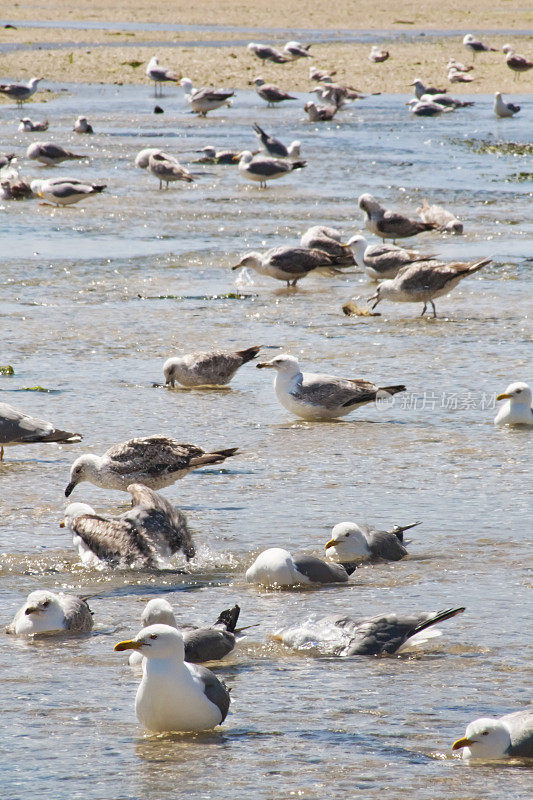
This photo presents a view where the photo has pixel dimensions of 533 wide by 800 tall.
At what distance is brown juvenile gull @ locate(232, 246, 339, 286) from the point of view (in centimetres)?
1422

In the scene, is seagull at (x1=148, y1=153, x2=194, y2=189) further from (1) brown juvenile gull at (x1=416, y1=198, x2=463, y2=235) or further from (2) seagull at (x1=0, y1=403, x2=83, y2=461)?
(2) seagull at (x1=0, y1=403, x2=83, y2=461)

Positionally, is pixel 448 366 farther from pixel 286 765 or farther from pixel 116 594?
pixel 286 765

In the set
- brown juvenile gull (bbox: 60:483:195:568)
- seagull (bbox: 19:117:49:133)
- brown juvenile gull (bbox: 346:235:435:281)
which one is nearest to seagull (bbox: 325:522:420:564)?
brown juvenile gull (bbox: 60:483:195:568)

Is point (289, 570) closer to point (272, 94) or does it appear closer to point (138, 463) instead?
point (138, 463)

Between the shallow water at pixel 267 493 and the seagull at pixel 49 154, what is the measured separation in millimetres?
4913

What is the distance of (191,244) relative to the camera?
16.6 m

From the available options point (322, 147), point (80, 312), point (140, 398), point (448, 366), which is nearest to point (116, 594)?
point (140, 398)

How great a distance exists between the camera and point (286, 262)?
14227 mm

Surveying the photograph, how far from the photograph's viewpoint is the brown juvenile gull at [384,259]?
14.3m

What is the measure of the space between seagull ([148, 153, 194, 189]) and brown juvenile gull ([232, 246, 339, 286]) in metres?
7.29

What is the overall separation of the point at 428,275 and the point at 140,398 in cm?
412

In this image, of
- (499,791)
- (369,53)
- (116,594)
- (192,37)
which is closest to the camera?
(499,791)

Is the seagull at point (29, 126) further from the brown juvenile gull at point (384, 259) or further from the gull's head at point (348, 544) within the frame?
the gull's head at point (348, 544)

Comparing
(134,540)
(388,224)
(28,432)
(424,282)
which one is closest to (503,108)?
(388,224)
